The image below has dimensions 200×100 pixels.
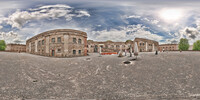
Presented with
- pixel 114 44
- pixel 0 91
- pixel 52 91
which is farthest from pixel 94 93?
pixel 114 44

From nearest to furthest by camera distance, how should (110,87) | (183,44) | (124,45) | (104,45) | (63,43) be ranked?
1. (110,87)
2. (63,43)
3. (104,45)
4. (124,45)
5. (183,44)

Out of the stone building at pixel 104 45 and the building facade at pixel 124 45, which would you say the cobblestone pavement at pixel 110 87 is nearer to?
the building facade at pixel 124 45

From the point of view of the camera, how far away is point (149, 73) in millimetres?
10828

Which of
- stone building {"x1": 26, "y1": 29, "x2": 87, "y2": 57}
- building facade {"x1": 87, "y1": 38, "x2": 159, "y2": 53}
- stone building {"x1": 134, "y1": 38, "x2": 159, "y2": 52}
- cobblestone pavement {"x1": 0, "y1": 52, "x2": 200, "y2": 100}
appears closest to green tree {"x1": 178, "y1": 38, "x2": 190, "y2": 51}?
building facade {"x1": 87, "y1": 38, "x2": 159, "y2": 53}

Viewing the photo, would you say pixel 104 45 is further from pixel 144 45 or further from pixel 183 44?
pixel 183 44

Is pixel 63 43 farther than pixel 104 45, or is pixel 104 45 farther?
pixel 104 45

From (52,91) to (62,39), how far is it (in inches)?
631

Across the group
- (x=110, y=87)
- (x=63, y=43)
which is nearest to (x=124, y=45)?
(x=63, y=43)

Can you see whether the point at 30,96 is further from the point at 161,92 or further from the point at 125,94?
the point at 161,92

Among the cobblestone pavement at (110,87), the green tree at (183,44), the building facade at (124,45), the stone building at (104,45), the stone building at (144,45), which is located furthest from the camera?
the green tree at (183,44)

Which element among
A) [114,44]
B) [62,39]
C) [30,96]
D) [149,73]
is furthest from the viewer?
[114,44]

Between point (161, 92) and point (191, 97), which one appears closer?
point (191, 97)

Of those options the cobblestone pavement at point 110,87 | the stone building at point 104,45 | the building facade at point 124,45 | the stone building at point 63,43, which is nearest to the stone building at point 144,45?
the building facade at point 124,45

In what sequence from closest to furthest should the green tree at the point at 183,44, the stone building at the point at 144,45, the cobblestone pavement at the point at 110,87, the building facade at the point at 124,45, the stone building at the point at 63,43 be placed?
the cobblestone pavement at the point at 110,87
the stone building at the point at 63,43
the stone building at the point at 144,45
the building facade at the point at 124,45
the green tree at the point at 183,44
